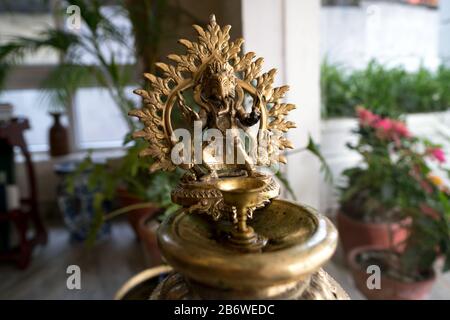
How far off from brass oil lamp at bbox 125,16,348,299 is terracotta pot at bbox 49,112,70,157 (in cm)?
255

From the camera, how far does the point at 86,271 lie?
2361mm

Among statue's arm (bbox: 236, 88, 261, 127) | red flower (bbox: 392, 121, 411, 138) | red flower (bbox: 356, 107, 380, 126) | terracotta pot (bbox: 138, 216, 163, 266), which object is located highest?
statue's arm (bbox: 236, 88, 261, 127)

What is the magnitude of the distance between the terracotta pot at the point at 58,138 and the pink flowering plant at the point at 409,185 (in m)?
2.06

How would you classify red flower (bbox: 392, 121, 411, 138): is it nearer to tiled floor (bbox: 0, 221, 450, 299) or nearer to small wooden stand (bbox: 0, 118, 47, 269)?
tiled floor (bbox: 0, 221, 450, 299)

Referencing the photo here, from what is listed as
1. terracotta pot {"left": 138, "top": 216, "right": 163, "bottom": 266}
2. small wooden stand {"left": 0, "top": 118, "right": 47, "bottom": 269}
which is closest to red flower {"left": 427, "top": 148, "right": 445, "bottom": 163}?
terracotta pot {"left": 138, "top": 216, "right": 163, "bottom": 266}

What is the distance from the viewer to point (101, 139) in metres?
3.28

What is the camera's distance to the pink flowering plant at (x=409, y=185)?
1.71 metres

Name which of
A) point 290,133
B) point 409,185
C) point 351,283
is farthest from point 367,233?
point 290,133

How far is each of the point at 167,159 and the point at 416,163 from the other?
1.55m

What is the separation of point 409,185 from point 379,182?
0.15 m

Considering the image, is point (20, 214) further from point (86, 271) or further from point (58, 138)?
point (58, 138)

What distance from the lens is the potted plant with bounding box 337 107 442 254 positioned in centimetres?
188

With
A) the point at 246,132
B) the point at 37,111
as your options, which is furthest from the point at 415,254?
the point at 37,111
